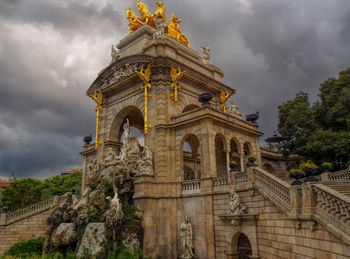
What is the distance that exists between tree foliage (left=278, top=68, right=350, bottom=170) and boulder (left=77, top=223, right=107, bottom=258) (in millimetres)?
18186

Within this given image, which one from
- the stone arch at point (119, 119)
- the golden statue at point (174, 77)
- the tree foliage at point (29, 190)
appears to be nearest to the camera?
the golden statue at point (174, 77)

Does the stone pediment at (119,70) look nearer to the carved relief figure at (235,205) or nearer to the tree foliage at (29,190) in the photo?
the carved relief figure at (235,205)

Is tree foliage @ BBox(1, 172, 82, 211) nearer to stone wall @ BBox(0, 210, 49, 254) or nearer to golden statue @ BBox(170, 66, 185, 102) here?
stone wall @ BBox(0, 210, 49, 254)

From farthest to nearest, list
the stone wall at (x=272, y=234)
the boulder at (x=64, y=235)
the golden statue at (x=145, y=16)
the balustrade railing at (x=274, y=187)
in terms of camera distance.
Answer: the golden statue at (x=145, y=16), the boulder at (x=64, y=235), the balustrade railing at (x=274, y=187), the stone wall at (x=272, y=234)

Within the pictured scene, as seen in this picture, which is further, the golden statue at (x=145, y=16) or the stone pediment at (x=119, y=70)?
the golden statue at (x=145, y=16)

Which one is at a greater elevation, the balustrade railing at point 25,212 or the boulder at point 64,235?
the balustrade railing at point 25,212

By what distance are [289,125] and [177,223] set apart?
56.1 ft

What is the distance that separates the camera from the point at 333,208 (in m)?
9.48

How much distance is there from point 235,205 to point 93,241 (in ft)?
29.3

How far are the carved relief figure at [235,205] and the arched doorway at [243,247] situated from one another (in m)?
1.70

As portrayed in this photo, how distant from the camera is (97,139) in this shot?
27.4 metres

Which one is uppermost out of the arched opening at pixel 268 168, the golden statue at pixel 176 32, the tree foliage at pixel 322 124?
the golden statue at pixel 176 32

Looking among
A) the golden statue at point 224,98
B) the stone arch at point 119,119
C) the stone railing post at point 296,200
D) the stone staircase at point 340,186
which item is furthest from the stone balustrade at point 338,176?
the stone arch at point 119,119

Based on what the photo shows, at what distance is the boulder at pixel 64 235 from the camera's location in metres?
18.6
